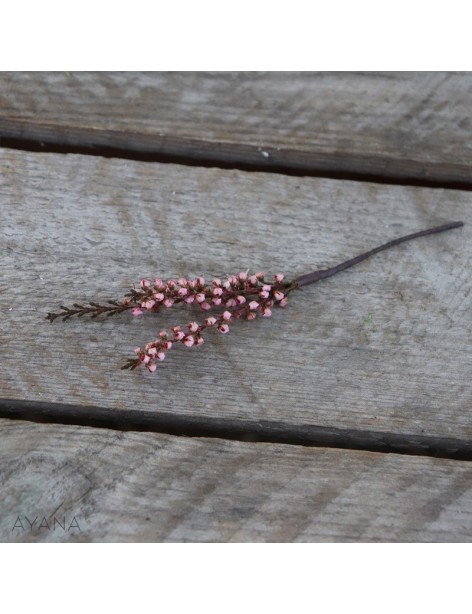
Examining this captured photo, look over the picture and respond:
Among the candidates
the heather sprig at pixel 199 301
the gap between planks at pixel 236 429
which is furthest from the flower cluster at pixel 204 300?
the gap between planks at pixel 236 429

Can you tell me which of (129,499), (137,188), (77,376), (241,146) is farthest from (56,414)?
(241,146)

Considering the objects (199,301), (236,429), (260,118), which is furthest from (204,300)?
(260,118)

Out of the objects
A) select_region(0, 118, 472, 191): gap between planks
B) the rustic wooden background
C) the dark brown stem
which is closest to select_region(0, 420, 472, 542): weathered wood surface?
the rustic wooden background

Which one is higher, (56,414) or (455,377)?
(455,377)

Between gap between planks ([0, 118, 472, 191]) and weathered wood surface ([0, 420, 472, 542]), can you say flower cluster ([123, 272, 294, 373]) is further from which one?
gap between planks ([0, 118, 472, 191])

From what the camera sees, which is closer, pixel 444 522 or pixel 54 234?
pixel 444 522

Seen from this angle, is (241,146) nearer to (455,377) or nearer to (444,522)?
(455,377)

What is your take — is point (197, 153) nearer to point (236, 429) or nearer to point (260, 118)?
point (260, 118)
